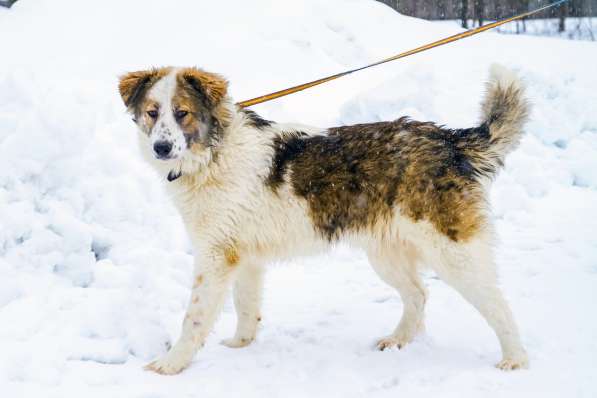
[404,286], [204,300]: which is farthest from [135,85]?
[404,286]

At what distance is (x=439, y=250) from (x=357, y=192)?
62 cm

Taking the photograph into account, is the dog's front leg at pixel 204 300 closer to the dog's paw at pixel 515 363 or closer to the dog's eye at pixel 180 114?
the dog's eye at pixel 180 114

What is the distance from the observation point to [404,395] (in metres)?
3.19

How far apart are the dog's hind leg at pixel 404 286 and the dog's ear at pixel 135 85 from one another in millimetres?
1918

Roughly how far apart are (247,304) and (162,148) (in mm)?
1330

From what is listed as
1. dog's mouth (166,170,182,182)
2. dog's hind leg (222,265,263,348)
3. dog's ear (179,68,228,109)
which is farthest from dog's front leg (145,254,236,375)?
dog's ear (179,68,228,109)

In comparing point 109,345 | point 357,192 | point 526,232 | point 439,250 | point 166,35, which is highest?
point 166,35

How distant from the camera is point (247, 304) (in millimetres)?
4129

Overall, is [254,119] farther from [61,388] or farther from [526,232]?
Answer: [526,232]

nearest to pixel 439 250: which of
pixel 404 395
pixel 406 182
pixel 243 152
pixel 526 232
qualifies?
pixel 406 182

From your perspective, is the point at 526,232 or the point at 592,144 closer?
the point at 526,232

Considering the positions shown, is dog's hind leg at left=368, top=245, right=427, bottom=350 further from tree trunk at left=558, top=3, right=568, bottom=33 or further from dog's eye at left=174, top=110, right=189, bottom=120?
tree trunk at left=558, top=3, right=568, bottom=33

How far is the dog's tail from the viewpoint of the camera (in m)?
3.61

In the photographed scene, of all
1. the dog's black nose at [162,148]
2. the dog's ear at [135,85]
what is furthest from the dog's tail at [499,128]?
the dog's ear at [135,85]
